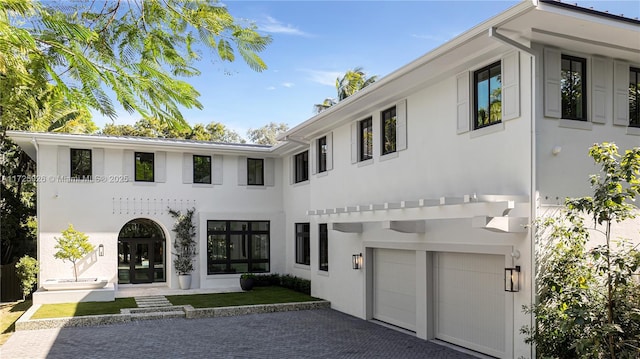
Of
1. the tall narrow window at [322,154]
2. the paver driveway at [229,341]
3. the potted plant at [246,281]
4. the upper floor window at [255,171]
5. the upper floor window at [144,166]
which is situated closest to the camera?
the paver driveway at [229,341]

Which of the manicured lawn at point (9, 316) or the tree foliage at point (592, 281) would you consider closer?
Result: the tree foliage at point (592, 281)

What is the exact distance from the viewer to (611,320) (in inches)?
265

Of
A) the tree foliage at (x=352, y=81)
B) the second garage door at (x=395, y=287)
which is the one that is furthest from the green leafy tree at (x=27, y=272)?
the tree foliage at (x=352, y=81)

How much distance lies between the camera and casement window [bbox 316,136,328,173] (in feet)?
56.3

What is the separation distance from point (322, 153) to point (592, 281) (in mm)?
10866

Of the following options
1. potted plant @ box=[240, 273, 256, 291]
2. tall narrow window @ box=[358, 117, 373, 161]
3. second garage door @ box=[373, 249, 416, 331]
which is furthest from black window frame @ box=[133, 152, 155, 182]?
second garage door @ box=[373, 249, 416, 331]

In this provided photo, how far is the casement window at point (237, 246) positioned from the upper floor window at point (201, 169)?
1.80 metres

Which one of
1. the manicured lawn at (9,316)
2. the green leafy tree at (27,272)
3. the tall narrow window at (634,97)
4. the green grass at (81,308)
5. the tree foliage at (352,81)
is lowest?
the manicured lawn at (9,316)

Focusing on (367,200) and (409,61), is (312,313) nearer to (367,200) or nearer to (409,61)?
(367,200)

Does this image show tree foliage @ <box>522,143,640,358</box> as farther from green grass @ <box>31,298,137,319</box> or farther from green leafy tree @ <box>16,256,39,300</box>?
green leafy tree @ <box>16,256,39,300</box>

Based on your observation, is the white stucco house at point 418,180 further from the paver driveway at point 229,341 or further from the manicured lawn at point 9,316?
the manicured lawn at point 9,316

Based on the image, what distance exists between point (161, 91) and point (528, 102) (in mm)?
7158

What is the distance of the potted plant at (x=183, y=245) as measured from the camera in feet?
65.9

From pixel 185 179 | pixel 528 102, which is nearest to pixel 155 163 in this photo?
pixel 185 179
